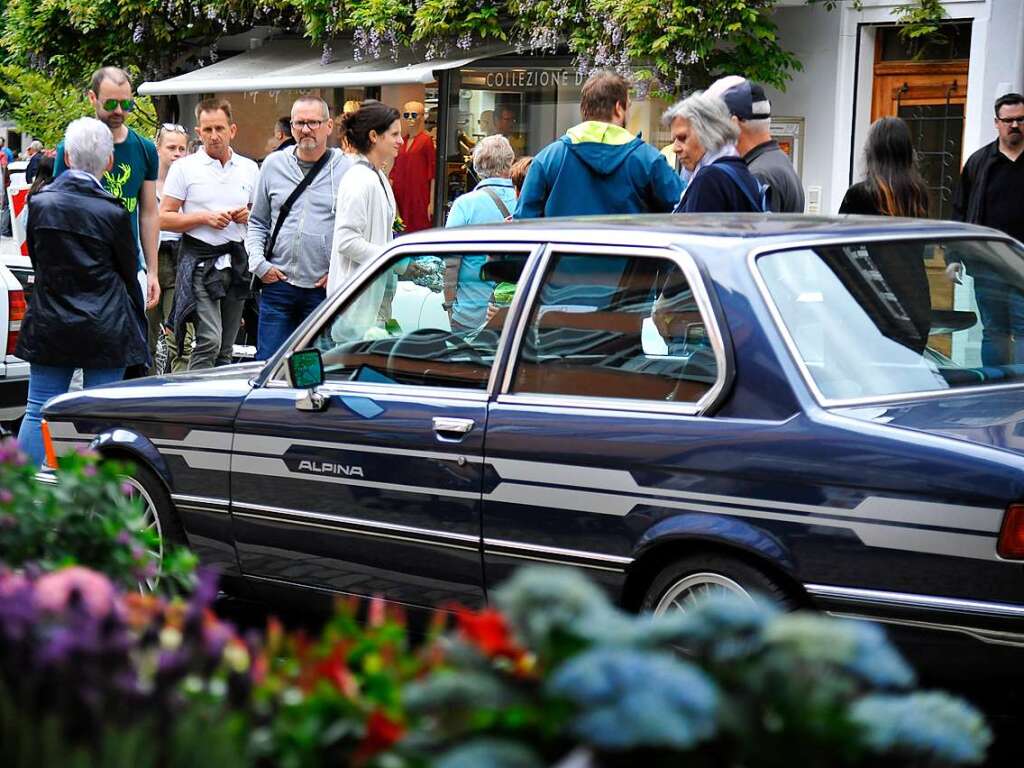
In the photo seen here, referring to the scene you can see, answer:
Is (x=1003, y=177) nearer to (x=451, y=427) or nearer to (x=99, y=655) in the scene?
(x=451, y=427)

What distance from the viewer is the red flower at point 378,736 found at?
1.90 metres

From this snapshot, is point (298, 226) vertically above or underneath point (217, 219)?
above

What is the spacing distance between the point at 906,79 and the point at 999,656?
42.3 ft

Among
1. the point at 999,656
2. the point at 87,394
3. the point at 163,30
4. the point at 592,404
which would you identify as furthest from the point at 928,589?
the point at 163,30

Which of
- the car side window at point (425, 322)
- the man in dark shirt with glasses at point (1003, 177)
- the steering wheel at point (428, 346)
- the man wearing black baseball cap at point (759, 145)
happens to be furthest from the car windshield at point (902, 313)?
the man in dark shirt with glasses at point (1003, 177)

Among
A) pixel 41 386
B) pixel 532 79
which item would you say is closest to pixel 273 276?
pixel 41 386

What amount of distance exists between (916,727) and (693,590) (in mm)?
2885

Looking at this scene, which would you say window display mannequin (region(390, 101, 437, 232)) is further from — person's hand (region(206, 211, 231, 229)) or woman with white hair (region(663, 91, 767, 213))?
woman with white hair (region(663, 91, 767, 213))

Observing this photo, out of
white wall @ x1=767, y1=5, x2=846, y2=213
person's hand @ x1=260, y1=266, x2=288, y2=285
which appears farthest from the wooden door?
person's hand @ x1=260, y1=266, x2=288, y2=285

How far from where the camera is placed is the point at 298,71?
21.1 metres

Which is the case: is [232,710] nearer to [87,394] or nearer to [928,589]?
[928,589]


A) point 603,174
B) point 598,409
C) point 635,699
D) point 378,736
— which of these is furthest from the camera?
point 603,174

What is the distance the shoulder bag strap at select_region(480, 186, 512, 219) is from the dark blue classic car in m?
3.60

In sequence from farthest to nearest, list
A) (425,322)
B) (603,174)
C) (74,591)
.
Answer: (603,174)
(425,322)
(74,591)
